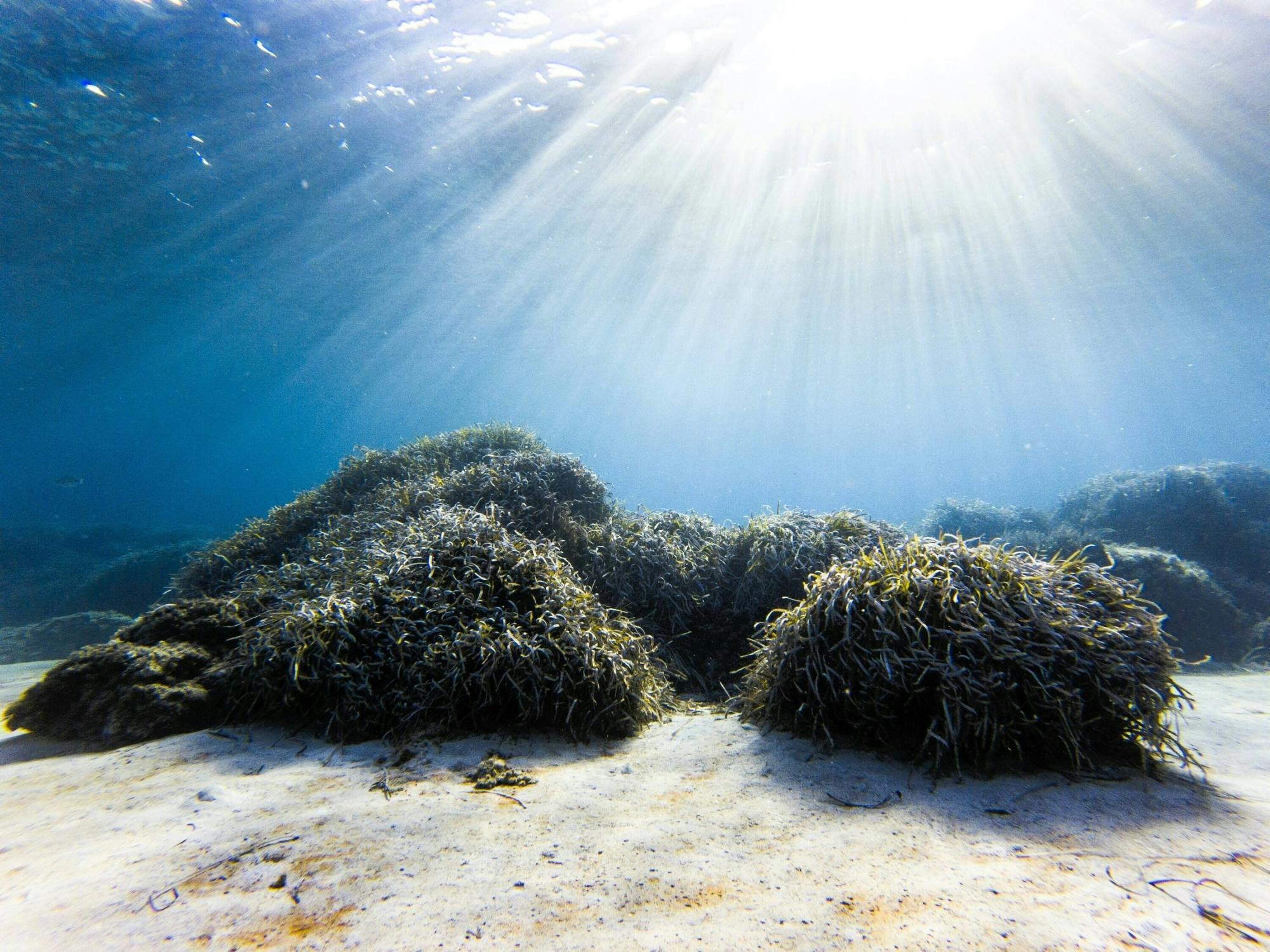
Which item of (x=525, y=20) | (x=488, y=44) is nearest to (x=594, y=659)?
(x=525, y=20)

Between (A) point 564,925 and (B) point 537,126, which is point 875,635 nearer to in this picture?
(A) point 564,925

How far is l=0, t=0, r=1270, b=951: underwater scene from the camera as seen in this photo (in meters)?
1.96

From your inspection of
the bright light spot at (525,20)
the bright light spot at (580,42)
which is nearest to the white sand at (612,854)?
the bright light spot at (525,20)

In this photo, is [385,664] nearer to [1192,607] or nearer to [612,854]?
[612,854]

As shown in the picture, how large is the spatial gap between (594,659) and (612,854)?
151cm

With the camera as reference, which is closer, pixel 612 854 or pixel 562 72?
pixel 612 854

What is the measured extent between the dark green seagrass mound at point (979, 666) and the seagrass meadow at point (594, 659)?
1 centimetres

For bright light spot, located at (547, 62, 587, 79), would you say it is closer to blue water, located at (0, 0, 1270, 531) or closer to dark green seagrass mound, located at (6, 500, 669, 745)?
blue water, located at (0, 0, 1270, 531)

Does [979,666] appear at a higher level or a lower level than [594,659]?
higher

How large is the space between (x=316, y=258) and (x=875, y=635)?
32.9 meters

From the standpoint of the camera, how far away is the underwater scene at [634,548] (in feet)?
6.43

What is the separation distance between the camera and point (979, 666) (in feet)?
9.05

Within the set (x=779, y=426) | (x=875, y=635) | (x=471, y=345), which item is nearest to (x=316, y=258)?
(x=471, y=345)

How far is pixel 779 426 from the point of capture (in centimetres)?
10962
